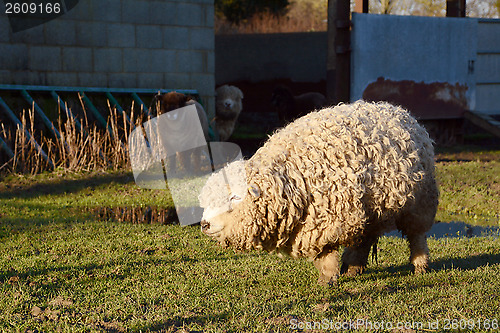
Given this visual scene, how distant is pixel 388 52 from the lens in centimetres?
1371

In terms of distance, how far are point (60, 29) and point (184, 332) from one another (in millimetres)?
9040

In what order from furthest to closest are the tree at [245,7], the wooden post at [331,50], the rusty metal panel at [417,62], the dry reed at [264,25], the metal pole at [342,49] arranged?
the dry reed at [264,25] < the tree at [245,7] < the rusty metal panel at [417,62] < the wooden post at [331,50] < the metal pole at [342,49]

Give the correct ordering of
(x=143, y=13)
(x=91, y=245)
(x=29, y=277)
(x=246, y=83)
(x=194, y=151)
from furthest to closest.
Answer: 1. (x=246, y=83)
2. (x=143, y=13)
3. (x=194, y=151)
4. (x=91, y=245)
5. (x=29, y=277)

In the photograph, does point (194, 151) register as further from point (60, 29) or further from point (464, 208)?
point (464, 208)

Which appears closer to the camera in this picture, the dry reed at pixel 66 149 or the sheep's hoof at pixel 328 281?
the sheep's hoof at pixel 328 281

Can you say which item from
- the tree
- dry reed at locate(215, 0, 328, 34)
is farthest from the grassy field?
dry reed at locate(215, 0, 328, 34)

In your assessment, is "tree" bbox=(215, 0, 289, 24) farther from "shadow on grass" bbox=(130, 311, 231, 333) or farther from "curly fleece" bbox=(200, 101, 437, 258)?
"shadow on grass" bbox=(130, 311, 231, 333)

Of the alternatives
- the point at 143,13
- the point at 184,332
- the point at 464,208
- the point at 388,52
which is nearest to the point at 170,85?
the point at 143,13

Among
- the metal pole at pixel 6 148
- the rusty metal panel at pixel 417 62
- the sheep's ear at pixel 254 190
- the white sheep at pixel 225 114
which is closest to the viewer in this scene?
the sheep's ear at pixel 254 190

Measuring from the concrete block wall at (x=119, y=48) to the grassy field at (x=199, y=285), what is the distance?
14.7 ft

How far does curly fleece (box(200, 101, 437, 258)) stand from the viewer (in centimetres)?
425

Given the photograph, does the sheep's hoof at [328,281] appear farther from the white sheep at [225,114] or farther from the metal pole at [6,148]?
the white sheep at [225,114]

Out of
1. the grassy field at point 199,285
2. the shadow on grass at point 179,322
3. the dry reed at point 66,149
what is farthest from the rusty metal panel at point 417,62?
the shadow on grass at point 179,322

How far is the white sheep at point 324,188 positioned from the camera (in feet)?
13.9
